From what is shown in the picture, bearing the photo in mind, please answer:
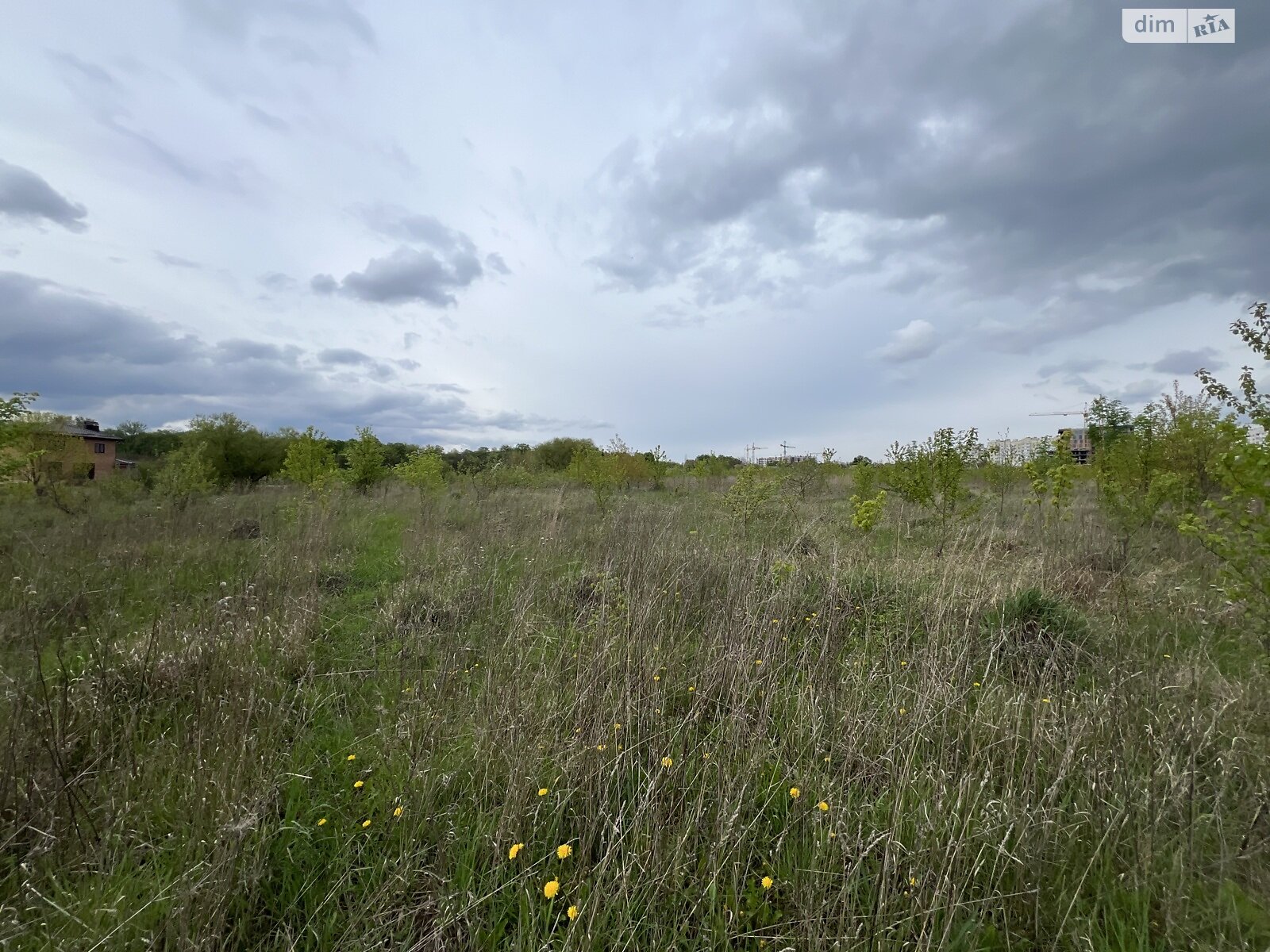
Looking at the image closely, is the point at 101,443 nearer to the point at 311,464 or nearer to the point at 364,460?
the point at 364,460

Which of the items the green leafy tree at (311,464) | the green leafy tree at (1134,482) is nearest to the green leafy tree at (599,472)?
the green leafy tree at (311,464)

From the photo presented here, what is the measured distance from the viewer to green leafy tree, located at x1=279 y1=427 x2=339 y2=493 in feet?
42.1

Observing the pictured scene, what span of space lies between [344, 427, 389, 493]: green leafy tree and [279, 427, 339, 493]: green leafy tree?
3251mm

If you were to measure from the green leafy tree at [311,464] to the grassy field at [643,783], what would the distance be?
9304 millimetres

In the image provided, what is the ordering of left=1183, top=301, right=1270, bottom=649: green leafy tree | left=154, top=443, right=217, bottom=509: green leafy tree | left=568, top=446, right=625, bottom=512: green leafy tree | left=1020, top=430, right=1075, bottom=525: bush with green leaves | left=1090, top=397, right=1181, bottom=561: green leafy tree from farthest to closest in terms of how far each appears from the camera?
left=154, top=443, right=217, bottom=509: green leafy tree
left=568, top=446, right=625, bottom=512: green leafy tree
left=1020, top=430, right=1075, bottom=525: bush with green leaves
left=1090, top=397, right=1181, bottom=561: green leafy tree
left=1183, top=301, right=1270, bottom=649: green leafy tree

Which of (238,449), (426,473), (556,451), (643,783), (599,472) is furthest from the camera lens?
(556,451)

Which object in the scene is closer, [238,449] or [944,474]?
[944,474]

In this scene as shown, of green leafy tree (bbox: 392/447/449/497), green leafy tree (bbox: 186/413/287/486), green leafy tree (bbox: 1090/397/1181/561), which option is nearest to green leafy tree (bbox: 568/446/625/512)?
green leafy tree (bbox: 392/447/449/497)

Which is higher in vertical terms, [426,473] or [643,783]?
[426,473]

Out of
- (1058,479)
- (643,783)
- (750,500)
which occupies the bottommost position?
(643,783)

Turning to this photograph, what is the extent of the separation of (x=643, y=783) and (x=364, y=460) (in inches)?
752

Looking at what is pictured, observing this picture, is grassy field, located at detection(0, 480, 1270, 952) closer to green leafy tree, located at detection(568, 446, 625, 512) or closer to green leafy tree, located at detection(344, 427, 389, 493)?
green leafy tree, located at detection(568, 446, 625, 512)

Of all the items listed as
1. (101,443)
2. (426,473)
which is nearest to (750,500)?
(426,473)

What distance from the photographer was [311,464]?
13.2 metres
